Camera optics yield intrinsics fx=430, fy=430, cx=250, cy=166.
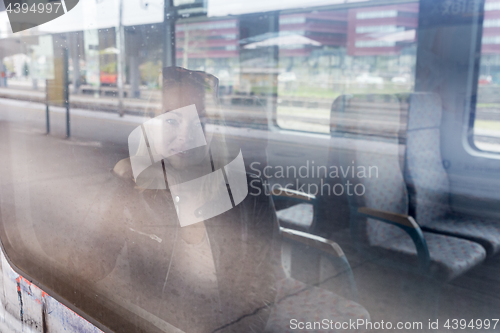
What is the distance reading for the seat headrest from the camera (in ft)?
8.04

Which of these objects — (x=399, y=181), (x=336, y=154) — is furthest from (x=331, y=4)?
(x=399, y=181)

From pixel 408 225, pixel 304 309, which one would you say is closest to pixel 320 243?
pixel 304 309

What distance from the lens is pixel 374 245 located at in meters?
2.33

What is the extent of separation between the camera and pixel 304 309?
1500 millimetres

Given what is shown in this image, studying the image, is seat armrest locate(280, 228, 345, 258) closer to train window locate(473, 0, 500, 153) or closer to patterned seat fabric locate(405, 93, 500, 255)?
patterned seat fabric locate(405, 93, 500, 255)

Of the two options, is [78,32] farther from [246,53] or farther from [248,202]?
[246,53]

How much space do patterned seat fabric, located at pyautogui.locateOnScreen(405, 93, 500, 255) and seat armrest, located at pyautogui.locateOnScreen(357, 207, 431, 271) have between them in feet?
1.83

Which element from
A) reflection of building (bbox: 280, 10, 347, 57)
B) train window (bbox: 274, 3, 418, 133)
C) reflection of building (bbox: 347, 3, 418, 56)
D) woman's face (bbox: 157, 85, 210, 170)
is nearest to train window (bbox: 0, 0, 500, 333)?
woman's face (bbox: 157, 85, 210, 170)

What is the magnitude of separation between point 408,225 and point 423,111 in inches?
33.0

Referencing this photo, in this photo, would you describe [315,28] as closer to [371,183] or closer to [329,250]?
[371,183]

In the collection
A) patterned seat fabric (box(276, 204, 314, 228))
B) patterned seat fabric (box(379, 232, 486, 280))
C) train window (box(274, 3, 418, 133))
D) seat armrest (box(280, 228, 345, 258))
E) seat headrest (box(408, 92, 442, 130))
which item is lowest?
patterned seat fabric (box(379, 232, 486, 280))

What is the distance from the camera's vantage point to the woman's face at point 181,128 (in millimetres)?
984

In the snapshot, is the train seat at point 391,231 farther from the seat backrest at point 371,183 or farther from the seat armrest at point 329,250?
the seat armrest at point 329,250

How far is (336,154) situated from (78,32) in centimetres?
201
